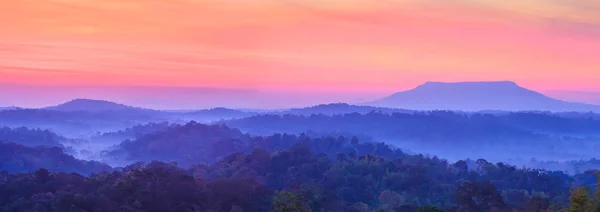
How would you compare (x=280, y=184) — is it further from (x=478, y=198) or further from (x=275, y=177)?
(x=478, y=198)

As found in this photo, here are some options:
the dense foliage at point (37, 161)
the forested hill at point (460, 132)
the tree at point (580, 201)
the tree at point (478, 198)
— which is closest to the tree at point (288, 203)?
the tree at point (580, 201)

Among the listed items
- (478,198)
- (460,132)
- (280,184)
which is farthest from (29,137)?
(478,198)

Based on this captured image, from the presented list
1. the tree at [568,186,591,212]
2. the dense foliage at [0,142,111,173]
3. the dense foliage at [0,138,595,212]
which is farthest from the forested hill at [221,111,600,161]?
the tree at [568,186,591,212]

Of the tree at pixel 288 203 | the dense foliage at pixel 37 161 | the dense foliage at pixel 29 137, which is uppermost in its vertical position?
the tree at pixel 288 203

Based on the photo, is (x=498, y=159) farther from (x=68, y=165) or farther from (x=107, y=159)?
(x=68, y=165)

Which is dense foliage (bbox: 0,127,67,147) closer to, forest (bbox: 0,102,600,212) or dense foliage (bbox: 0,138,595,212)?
forest (bbox: 0,102,600,212)

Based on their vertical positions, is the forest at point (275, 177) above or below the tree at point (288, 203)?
below

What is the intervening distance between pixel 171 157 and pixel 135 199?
67704mm

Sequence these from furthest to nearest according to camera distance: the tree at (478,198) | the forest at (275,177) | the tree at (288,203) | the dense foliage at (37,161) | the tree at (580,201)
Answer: the dense foliage at (37,161) → the forest at (275,177) → the tree at (478,198) → the tree at (288,203) → the tree at (580,201)

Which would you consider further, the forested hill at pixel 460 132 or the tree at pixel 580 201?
the forested hill at pixel 460 132

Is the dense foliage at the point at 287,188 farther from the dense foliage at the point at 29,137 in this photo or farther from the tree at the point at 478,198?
the dense foliage at the point at 29,137

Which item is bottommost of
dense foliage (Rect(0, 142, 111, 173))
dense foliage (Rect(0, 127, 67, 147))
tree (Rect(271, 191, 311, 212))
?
dense foliage (Rect(0, 142, 111, 173))

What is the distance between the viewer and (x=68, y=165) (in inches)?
3145

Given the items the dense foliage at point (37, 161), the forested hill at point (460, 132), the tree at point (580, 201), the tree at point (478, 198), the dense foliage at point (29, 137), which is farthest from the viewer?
the forested hill at point (460, 132)
